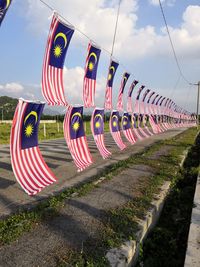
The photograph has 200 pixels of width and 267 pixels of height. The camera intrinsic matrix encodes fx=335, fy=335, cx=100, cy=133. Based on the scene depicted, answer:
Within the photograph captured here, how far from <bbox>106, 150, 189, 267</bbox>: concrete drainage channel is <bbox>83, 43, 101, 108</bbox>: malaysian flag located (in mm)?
4936

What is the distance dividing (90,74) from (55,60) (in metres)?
2.57

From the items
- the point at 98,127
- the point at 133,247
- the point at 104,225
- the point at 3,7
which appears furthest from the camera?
the point at 98,127

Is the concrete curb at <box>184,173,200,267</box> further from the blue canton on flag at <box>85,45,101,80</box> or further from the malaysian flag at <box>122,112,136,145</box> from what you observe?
the malaysian flag at <box>122,112,136,145</box>

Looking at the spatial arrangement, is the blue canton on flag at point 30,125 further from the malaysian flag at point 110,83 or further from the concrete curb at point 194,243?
the malaysian flag at point 110,83

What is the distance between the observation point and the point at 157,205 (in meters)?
6.43

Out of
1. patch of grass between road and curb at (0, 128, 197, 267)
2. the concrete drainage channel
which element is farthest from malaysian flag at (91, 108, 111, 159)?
the concrete drainage channel

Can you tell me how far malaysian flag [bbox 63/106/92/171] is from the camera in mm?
9375

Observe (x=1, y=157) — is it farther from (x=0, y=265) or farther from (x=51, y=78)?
(x=0, y=265)

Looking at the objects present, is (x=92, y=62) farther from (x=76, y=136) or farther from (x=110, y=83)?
(x=110, y=83)

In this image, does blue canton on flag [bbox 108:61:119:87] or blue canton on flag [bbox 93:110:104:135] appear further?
blue canton on flag [bbox 108:61:119:87]

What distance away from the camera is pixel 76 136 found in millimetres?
9859

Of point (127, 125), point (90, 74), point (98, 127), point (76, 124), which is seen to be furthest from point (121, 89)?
point (76, 124)

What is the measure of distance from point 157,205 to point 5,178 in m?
4.43

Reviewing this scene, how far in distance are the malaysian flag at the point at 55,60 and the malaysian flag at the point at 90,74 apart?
1.84 m
